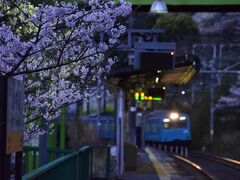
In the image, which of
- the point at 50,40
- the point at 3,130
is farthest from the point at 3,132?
the point at 50,40

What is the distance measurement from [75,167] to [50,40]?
6.16m

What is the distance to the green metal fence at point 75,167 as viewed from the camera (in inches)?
337

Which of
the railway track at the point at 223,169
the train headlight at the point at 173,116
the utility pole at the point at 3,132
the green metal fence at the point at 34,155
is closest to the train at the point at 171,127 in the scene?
the train headlight at the point at 173,116

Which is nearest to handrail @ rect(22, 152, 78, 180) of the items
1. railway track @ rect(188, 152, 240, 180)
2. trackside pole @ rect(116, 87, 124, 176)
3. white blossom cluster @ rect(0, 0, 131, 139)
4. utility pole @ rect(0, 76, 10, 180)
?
white blossom cluster @ rect(0, 0, 131, 139)

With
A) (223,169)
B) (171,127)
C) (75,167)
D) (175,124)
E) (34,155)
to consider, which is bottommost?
(223,169)

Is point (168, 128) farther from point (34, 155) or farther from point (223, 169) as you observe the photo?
point (34, 155)

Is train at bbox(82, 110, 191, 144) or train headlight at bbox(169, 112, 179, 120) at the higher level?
train headlight at bbox(169, 112, 179, 120)

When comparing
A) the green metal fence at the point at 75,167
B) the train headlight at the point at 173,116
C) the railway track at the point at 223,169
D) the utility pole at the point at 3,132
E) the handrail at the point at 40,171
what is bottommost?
the railway track at the point at 223,169

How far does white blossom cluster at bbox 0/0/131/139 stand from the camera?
6.98m

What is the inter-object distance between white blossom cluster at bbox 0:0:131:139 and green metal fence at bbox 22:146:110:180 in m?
0.73

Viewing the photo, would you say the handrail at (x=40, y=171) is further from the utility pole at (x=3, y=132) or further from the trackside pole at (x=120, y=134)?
the trackside pole at (x=120, y=134)

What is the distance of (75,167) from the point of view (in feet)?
43.5

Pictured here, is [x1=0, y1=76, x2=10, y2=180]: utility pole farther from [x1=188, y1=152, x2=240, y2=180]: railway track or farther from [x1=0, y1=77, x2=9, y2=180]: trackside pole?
[x1=188, y1=152, x2=240, y2=180]: railway track

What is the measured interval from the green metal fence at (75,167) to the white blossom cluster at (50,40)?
730 millimetres
